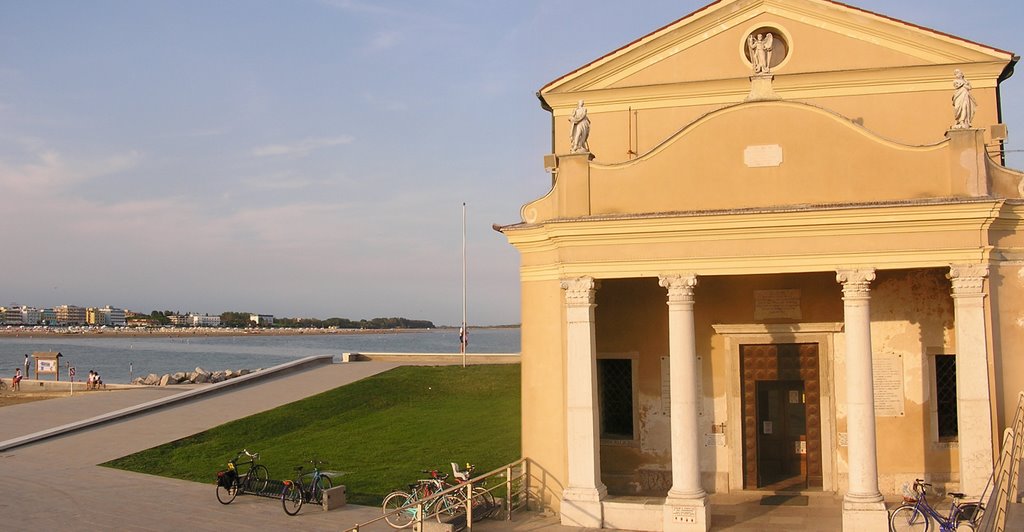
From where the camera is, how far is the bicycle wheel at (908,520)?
1171 cm

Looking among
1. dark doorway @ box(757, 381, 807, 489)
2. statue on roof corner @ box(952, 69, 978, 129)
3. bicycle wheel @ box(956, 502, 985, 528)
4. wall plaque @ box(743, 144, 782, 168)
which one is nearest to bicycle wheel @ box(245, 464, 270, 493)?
dark doorway @ box(757, 381, 807, 489)

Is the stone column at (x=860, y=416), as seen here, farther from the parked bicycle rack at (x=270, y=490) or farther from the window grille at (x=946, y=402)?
the parked bicycle rack at (x=270, y=490)

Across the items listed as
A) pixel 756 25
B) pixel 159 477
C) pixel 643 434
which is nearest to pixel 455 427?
pixel 159 477

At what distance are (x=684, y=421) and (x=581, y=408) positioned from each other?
1606 millimetres

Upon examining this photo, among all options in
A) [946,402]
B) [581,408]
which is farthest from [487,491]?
[946,402]

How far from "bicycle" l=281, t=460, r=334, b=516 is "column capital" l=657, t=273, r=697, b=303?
6.90 meters

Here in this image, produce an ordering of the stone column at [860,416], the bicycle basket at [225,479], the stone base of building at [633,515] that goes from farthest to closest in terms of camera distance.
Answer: the bicycle basket at [225,479] < the stone base of building at [633,515] < the stone column at [860,416]

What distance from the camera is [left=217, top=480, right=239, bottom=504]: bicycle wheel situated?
15.8m

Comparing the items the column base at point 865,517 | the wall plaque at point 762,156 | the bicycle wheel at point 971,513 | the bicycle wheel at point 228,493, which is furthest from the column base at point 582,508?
the bicycle wheel at point 228,493

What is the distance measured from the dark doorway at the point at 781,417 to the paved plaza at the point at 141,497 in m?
0.68

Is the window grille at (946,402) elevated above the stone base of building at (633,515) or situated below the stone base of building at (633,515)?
above

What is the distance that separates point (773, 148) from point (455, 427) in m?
13.8

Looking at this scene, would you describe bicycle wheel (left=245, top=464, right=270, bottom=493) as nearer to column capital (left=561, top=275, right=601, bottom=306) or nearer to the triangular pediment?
column capital (left=561, top=275, right=601, bottom=306)

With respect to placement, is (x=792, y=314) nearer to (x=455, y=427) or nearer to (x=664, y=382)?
(x=664, y=382)
